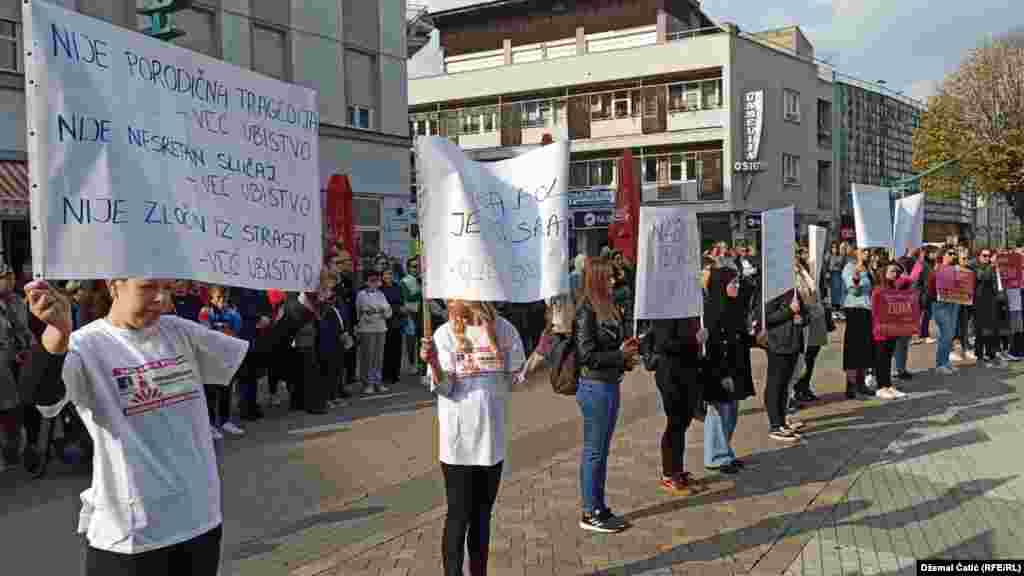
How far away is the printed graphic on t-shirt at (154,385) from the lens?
2.95 metres

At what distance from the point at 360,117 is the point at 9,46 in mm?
9604

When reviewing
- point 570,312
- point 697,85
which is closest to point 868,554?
point 570,312

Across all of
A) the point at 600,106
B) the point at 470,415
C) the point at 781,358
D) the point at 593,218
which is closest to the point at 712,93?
the point at 600,106

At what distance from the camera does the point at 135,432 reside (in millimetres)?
2967

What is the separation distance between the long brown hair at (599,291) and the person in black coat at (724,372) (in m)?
1.64

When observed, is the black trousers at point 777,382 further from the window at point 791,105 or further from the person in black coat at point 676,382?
the window at point 791,105

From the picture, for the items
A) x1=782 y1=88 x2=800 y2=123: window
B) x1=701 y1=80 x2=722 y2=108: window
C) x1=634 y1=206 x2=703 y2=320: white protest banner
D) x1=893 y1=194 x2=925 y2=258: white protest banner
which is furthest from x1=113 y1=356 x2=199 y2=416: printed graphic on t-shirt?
x1=782 y1=88 x2=800 y2=123: window

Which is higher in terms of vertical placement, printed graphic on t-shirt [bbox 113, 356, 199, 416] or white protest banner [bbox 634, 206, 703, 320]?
white protest banner [bbox 634, 206, 703, 320]

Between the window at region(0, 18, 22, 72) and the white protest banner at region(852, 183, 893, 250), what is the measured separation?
1516 cm

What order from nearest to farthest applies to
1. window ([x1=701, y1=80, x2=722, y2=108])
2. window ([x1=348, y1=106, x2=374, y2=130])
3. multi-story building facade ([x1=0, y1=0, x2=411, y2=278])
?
multi-story building facade ([x1=0, y1=0, x2=411, y2=278]), window ([x1=348, y1=106, x2=374, y2=130]), window ([x1=701, y1=80, x2=722, y2=108])

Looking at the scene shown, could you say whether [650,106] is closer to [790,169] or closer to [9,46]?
[790,169]

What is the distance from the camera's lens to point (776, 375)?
8.59 metres

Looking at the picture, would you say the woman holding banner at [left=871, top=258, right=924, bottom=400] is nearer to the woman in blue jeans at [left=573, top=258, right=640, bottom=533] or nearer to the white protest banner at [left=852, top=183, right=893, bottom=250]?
the white protest banner at [left=852, top=183, right=893, bottom=250]

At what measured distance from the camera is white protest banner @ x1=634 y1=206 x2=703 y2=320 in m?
6.41
